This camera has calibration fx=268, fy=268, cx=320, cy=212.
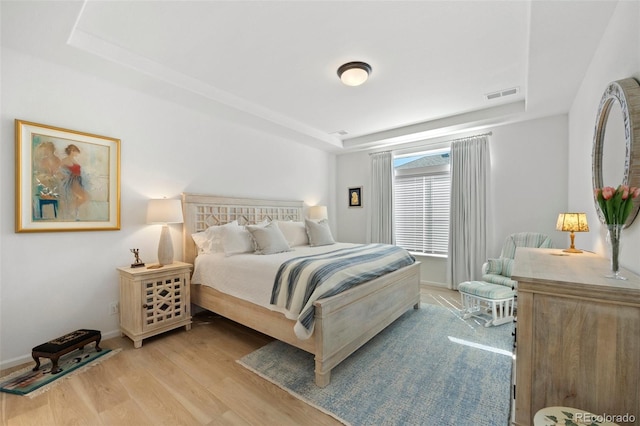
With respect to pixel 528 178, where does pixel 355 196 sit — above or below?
below

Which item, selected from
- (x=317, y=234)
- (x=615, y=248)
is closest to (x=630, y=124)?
(x=615, y=248)

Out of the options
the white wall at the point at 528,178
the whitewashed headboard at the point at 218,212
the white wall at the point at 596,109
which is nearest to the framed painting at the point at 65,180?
the whitewashed headboard at the point at 218,212

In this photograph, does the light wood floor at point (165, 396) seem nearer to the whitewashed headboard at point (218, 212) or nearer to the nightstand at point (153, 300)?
the nightstand at point (153, 300)

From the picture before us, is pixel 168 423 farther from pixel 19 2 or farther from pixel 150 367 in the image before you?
pixel 19 2

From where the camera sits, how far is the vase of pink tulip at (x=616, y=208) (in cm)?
123

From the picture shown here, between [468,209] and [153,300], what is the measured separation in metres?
4.46

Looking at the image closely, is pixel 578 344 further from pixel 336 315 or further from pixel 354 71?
pixel 354 71

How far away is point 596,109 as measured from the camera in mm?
A: 2182

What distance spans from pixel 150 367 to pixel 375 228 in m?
4.12

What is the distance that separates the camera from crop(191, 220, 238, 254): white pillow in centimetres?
329

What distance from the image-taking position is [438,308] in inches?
143

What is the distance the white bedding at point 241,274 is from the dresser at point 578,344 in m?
1.65

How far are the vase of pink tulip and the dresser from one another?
5.4 inches

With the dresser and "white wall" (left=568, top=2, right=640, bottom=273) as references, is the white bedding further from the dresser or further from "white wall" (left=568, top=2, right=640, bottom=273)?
"white wall" (left=568, top=2, right=640, bottom=273)
